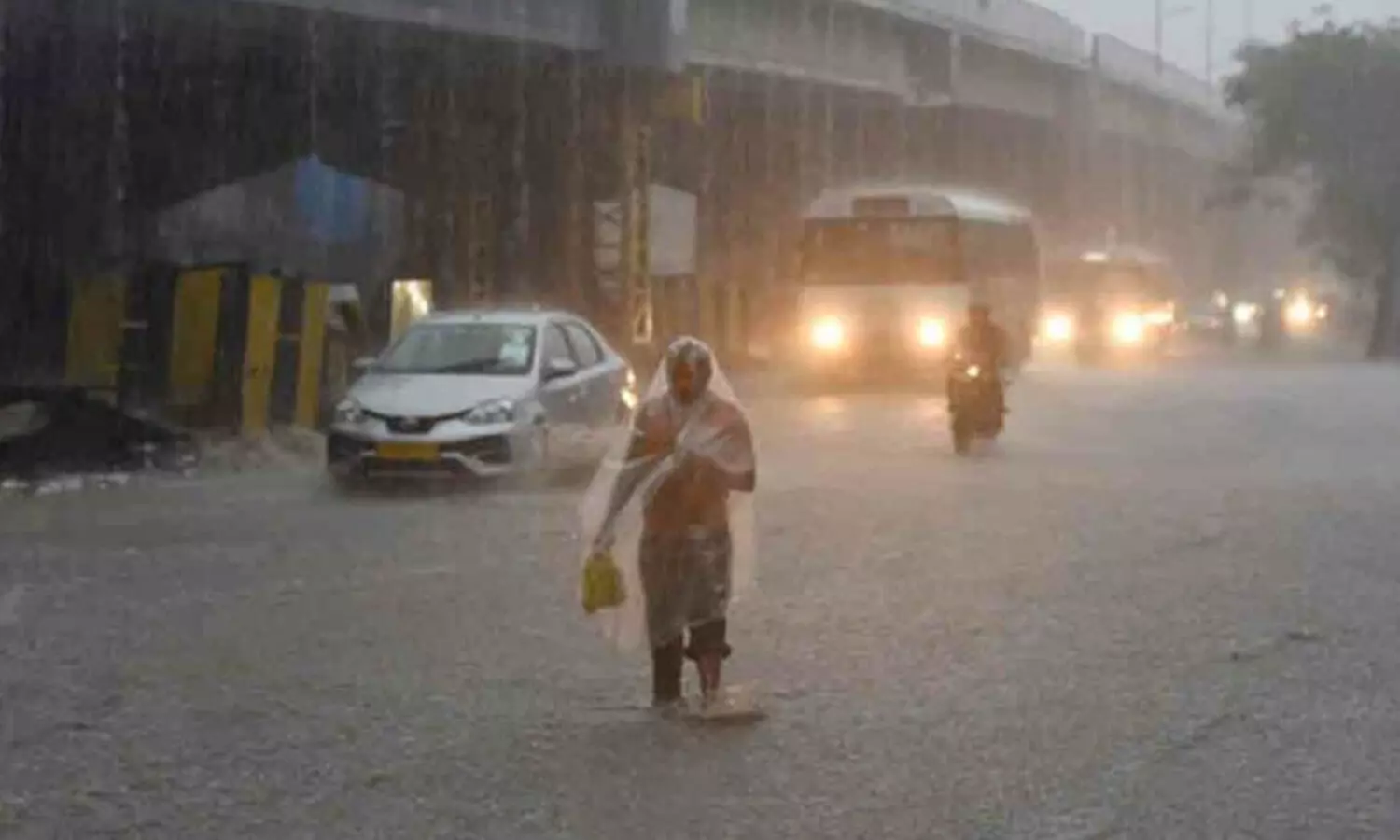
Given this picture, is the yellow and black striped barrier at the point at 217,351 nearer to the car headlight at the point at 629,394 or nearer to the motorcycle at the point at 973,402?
the car headlight at the point at 629,394

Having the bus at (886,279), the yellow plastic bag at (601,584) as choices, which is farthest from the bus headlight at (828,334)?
the yellow plastic bag at (601,584)

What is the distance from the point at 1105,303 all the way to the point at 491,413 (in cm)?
4268

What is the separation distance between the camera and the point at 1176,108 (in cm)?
7856

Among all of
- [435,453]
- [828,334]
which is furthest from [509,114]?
[435,453]

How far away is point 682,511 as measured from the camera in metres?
10.5

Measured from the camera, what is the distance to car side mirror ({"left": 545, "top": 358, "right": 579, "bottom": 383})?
21719mm

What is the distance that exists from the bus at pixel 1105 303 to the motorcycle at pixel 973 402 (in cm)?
3525

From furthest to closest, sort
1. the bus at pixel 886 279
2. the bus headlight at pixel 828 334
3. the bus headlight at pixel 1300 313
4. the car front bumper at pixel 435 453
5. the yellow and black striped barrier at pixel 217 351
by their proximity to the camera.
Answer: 1. the bus headlight at pixel 1300 313
2. the bus headlight at pixel 828 334
3. the bus at pixel 886 279
4. the yellow and black striped barrier at pixel 217 351
5. the car front bumper at pixel 435 453

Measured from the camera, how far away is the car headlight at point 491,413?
68.2 ft

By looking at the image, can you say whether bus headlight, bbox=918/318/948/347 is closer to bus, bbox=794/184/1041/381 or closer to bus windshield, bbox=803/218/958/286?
bus, bbox=794/184/1041/381

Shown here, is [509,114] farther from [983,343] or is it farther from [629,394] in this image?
[629,394]

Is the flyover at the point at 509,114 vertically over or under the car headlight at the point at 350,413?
over

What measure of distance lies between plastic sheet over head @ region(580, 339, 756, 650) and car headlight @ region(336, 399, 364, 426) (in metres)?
10.5

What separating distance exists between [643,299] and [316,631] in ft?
87.4
